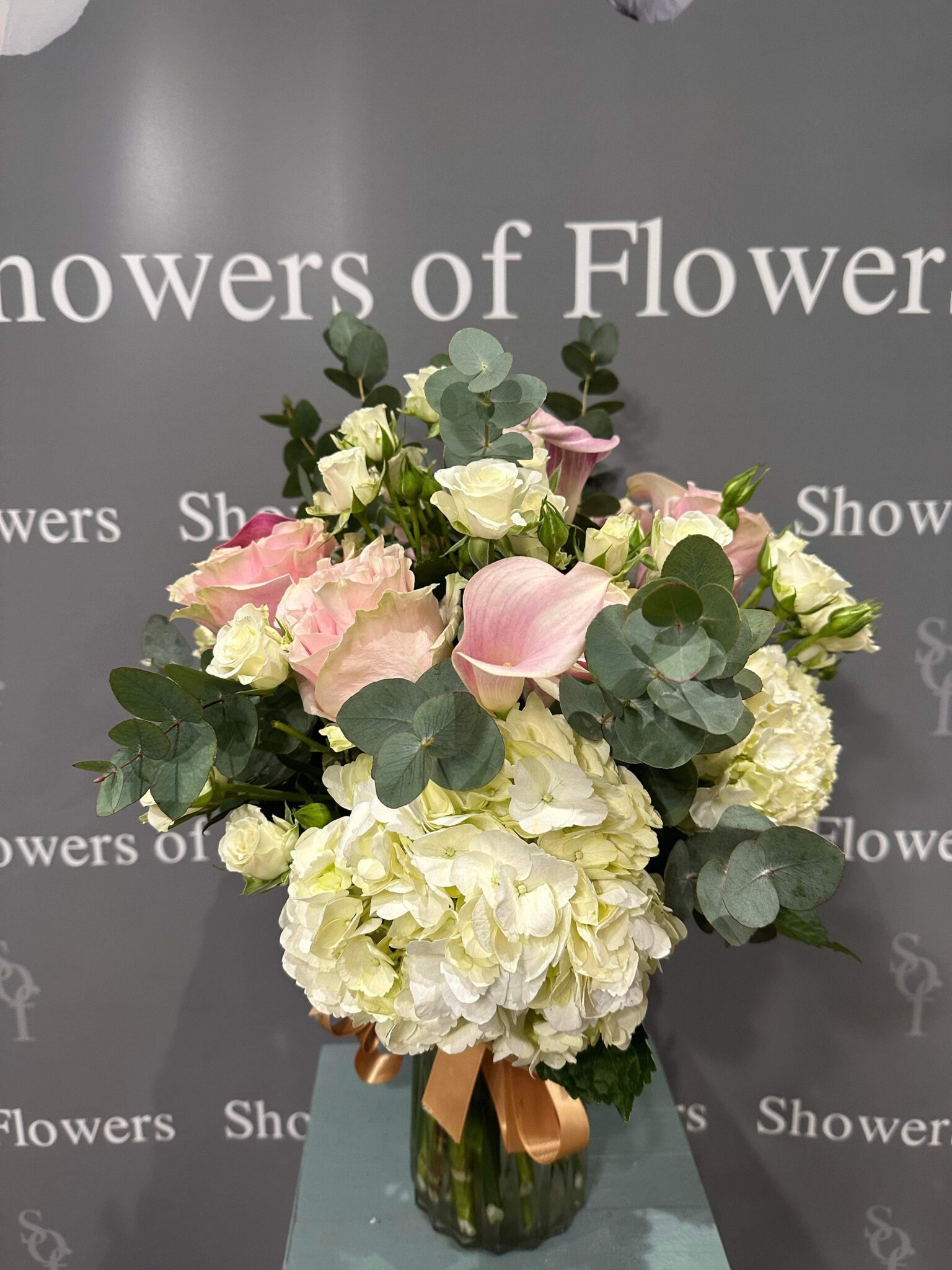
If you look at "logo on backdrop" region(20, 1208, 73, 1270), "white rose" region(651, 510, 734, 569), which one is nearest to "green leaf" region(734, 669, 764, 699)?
"white rose" region(651, 510, 734, 569)

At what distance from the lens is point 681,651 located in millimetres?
480

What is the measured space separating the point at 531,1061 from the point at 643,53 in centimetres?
88

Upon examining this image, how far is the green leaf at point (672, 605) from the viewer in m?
0.47

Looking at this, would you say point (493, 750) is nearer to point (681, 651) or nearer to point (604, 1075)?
point (681, 651)

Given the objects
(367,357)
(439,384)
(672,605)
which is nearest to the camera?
(672,605)

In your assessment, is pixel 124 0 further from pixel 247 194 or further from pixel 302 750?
pixel 302 750

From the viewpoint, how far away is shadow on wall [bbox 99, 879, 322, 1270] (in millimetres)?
1079

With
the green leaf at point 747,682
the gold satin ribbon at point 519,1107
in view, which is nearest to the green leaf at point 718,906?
the green leaf at point 747,682

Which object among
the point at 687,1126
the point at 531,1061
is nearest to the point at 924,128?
the point at 531,1061

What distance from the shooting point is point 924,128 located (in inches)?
34.6

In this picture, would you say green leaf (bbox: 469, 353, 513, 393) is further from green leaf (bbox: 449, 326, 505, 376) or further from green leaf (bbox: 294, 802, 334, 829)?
green leaf (bbox: 294, 802, 334, 829)

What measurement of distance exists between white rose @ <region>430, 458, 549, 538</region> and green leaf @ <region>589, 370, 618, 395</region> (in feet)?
1.15

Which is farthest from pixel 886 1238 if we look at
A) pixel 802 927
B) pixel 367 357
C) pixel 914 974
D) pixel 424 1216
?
pixel 367 357

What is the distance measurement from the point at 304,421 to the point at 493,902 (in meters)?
0.50
